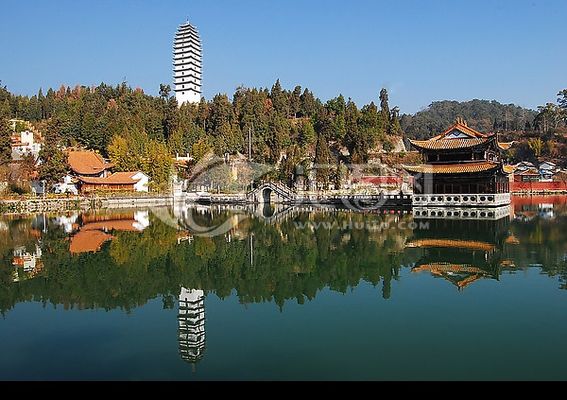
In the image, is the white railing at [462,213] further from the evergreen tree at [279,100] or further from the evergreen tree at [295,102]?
the evergreen tree at [295,102]

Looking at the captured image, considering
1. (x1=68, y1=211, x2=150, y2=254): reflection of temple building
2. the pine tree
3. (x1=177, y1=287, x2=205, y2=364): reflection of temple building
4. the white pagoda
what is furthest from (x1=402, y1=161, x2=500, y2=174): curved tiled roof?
the white pagoda

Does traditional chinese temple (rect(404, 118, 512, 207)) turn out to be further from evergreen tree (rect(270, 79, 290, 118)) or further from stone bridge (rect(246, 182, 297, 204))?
evergreen tree (rect(270, 79, 290, 118))

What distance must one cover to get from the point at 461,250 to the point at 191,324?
37.6 feet

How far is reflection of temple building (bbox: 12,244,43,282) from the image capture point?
47.1 ft

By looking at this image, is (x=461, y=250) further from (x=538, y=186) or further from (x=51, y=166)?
(x=538, y=186)

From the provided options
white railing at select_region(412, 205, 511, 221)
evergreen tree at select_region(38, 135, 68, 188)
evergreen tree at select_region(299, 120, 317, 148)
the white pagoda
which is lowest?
white railing at select_region(412, 205, 511, 221)

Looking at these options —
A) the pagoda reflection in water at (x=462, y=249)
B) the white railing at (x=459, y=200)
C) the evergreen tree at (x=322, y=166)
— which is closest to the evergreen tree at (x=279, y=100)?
the evergreen tree at (x=322, y=166)

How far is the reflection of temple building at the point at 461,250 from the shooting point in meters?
13.9

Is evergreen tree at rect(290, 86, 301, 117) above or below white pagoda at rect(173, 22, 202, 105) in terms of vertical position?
below

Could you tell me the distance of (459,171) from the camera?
3347 centimetres

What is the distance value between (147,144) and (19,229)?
3049 centimetres

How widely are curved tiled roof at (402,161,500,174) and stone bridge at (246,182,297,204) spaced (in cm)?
1424

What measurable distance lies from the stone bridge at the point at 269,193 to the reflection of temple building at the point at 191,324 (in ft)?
113

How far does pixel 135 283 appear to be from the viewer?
13.3 metres
